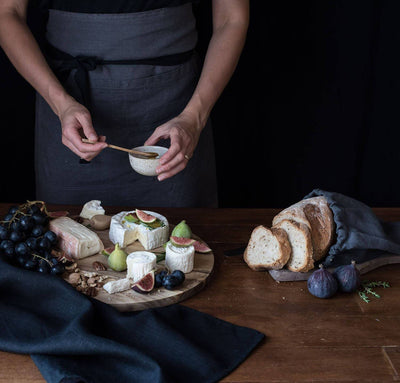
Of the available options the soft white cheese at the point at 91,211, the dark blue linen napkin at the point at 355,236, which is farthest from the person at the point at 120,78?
the dark blue linen napkin at the point at 355,236

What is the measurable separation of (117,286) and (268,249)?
1.81 feet

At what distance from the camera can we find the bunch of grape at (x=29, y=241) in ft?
6.17

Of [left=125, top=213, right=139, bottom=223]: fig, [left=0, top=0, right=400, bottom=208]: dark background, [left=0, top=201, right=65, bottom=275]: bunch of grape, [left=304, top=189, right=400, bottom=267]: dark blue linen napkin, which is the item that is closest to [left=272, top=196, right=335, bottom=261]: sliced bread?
[left=304, top=189, right=400, bottom=267]: dark blue linen napkin

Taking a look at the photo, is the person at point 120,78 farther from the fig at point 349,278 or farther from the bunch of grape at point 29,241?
the fig at point 349,278

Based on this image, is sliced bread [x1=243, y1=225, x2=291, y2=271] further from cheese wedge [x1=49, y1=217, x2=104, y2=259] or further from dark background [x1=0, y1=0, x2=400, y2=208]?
dark background [x1=0, y1=0, x2=400, y2=208]

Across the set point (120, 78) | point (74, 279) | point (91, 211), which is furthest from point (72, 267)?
point (120, 78)

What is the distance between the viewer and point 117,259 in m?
1.94

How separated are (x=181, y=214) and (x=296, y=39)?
179 cm

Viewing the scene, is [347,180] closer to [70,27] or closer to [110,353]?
[70,27]

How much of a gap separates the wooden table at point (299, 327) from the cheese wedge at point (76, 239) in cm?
44

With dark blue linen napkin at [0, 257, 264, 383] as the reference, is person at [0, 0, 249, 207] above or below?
above

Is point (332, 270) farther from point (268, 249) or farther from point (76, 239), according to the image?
point (76, 239)

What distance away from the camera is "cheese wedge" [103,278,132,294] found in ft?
5.97

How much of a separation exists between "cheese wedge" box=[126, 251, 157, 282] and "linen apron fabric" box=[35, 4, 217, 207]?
1.02 metres
